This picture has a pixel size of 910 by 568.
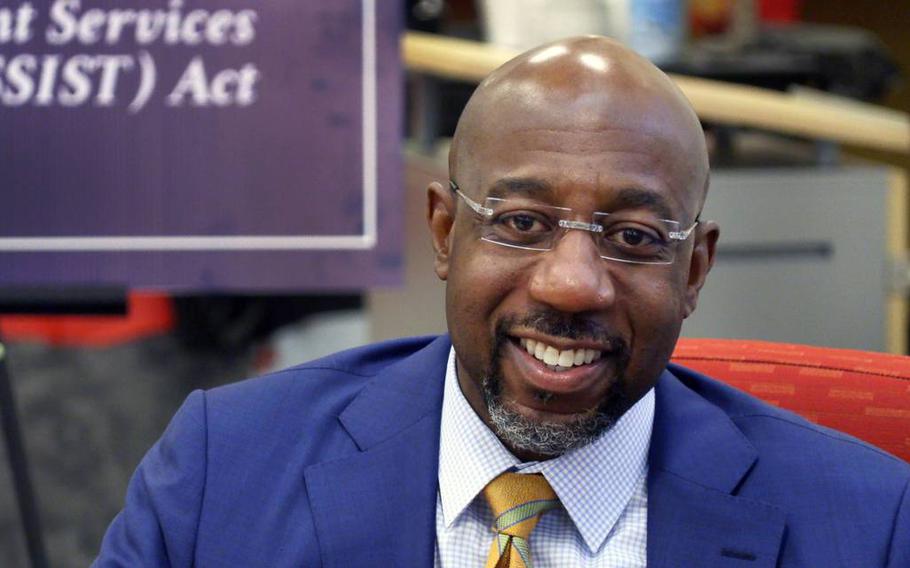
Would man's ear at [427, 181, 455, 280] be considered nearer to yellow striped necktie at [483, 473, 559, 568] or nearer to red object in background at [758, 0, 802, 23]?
yellow striped necktie at [483, 473, 559, 568]

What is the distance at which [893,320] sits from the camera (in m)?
3.06

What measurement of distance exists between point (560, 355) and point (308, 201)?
95 centimetres

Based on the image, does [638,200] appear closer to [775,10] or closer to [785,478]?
[785,478]

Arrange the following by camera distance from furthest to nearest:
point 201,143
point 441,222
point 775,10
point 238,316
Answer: point 775,10 → point 238,316 → point 201,143 → point 441,222

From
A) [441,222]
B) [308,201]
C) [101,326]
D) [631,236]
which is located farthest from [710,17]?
[631,236]

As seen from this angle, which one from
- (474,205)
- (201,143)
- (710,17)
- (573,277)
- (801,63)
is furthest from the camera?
(710,17)

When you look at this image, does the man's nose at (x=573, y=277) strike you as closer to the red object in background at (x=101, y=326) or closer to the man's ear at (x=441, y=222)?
the man's ear at (x=441, y=222)

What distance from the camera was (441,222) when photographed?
5.35 feet

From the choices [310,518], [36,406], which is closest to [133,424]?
[36,406]

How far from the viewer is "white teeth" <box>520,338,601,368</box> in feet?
4.76

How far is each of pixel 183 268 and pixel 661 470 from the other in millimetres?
988

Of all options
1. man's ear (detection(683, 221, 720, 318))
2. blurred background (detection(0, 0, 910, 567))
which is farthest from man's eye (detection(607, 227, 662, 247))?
blurred background (detection(0, 0, 910, 567))

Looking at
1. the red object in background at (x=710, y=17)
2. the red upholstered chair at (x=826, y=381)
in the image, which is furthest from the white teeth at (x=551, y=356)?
the red object in background at (x=710, y=17)

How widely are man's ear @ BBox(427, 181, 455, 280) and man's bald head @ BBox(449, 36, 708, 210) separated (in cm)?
5
